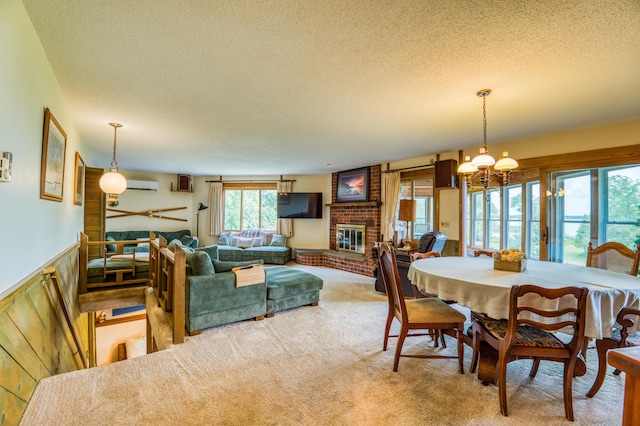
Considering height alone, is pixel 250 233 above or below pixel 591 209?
below

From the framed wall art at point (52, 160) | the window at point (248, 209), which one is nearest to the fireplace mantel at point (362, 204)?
the window at point (248, 209)

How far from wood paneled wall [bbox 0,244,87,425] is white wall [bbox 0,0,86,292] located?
0.38ft

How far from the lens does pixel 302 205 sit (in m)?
7.05

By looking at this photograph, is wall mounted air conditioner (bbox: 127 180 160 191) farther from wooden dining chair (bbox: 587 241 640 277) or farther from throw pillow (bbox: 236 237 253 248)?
wooden dining chair (bbox: 587 241 640 277)

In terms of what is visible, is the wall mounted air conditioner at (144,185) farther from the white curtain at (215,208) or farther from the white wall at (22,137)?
the white wall at (22,137)

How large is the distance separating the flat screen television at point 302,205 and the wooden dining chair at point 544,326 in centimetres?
541

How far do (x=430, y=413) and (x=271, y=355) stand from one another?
128cm

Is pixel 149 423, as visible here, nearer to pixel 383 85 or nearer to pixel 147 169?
pixel 383 85

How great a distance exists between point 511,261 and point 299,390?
74.7 inches

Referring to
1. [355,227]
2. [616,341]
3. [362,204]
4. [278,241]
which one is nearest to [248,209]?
[278,241]

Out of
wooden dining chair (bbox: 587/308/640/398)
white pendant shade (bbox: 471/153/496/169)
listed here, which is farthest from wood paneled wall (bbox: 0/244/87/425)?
wooden dining chair (bbox: 587/308/640/398)

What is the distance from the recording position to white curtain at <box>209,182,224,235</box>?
24.6 ft

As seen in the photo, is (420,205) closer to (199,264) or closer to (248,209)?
(199,264)

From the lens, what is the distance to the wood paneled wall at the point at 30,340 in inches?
Answer: 54.2
